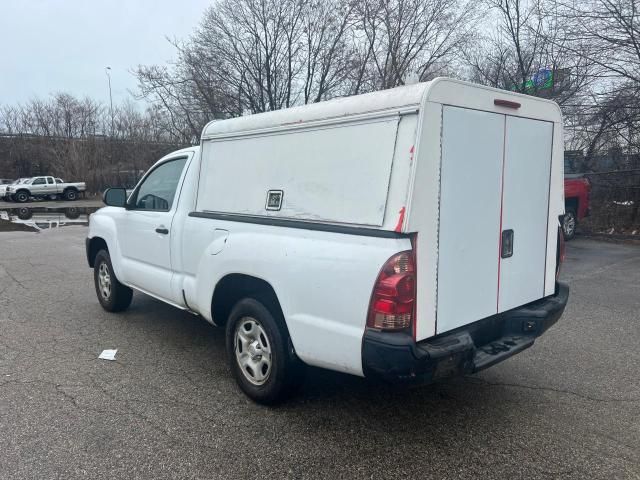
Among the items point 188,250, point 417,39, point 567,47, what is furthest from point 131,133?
point 188,250

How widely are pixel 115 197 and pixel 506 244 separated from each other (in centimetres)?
415

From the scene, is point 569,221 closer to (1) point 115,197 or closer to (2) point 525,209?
(2) point 525,209

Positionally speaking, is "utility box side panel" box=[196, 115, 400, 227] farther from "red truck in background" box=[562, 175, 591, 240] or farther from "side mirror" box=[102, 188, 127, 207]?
"red truck in background" box=[562, 175, 591, 240]

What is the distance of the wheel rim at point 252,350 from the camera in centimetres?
355

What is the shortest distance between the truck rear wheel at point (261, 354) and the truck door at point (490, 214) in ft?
3.48

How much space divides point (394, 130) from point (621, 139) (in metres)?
12.9

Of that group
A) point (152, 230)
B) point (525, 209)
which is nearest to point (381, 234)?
point (525, 209)

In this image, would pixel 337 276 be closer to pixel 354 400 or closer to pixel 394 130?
pixel 394 130

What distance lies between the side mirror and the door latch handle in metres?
4.00

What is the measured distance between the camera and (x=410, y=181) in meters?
2.75

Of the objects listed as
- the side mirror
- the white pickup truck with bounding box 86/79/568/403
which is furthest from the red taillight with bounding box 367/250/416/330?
the side mirror

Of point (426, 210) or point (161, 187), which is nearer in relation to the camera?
point (426, 210)

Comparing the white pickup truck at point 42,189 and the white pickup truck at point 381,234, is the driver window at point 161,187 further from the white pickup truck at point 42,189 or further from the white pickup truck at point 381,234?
the white pickup truck at point 42,189

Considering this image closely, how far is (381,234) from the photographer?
2.78 m
